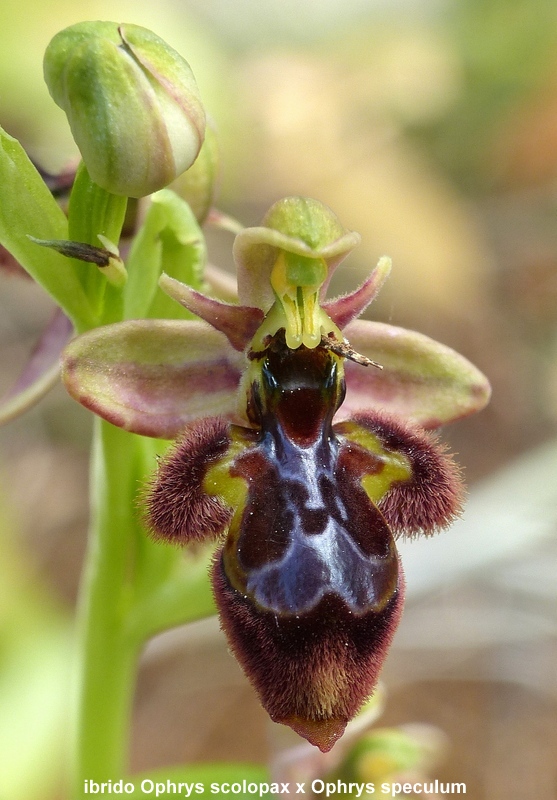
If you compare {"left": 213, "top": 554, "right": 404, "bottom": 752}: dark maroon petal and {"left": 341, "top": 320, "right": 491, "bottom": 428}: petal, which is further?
{"left": 341, "top": 320, "right": 491, "bottom": 428}: petal

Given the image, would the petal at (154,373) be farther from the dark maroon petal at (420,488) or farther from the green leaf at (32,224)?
the dark maroon petal at (420,488)

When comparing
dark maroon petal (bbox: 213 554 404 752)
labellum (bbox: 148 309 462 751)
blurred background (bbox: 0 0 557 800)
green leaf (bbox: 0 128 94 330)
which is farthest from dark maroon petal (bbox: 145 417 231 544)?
blurred background (bbox: 0 0 557 800)

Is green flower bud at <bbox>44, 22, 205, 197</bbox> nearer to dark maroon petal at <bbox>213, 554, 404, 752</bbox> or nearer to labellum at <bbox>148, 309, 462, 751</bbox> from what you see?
labellum at <bbox>148, 309, 462, 751</bbox>

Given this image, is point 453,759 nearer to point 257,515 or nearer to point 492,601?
point 492,601

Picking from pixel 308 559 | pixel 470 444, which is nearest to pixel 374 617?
pixel 308 559

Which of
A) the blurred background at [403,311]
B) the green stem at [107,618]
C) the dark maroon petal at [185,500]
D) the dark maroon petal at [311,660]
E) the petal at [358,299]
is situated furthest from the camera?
the blurred background at [403,311]

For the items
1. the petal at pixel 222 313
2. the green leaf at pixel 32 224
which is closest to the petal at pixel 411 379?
the petal at pixel 222 313

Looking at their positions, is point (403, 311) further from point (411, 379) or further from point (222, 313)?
point (222, 313)
